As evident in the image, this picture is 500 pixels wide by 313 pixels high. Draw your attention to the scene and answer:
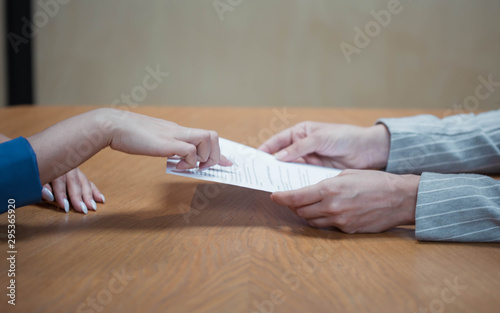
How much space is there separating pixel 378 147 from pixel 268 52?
225 centimetres

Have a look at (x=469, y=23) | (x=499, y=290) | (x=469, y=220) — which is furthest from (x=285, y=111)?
(x=469, y=23)

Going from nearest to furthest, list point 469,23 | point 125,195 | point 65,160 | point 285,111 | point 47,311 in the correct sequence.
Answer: point 47,311, point 65,160, point 125,195, point 285,111, point 469,23

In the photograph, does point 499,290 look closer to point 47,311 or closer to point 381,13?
point 47,311

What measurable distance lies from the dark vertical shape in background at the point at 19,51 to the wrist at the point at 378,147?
2.69m

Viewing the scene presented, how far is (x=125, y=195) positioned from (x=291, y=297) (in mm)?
492

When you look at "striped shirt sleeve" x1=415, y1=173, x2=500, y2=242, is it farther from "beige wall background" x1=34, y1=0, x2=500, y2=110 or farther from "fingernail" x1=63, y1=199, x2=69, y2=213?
"beige wall background" x1=34, y1=0, x2=500, y2=110

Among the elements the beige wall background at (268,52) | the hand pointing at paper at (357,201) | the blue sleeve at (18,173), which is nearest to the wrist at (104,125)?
the blue sleeve at (18,173)

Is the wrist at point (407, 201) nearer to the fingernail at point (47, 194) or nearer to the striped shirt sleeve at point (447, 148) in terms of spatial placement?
the striped shirt sleeve at point (447, 148)

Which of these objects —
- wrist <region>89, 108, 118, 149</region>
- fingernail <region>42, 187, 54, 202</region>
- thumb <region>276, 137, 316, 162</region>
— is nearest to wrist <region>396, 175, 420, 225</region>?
thumb <region>276, 137, 316, 162</region>

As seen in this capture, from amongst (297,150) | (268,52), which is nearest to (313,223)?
(297,150)

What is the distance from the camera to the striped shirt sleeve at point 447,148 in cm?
114

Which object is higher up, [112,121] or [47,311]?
[112,121]

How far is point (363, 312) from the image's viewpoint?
56cm

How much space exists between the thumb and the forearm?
1.35 ft
